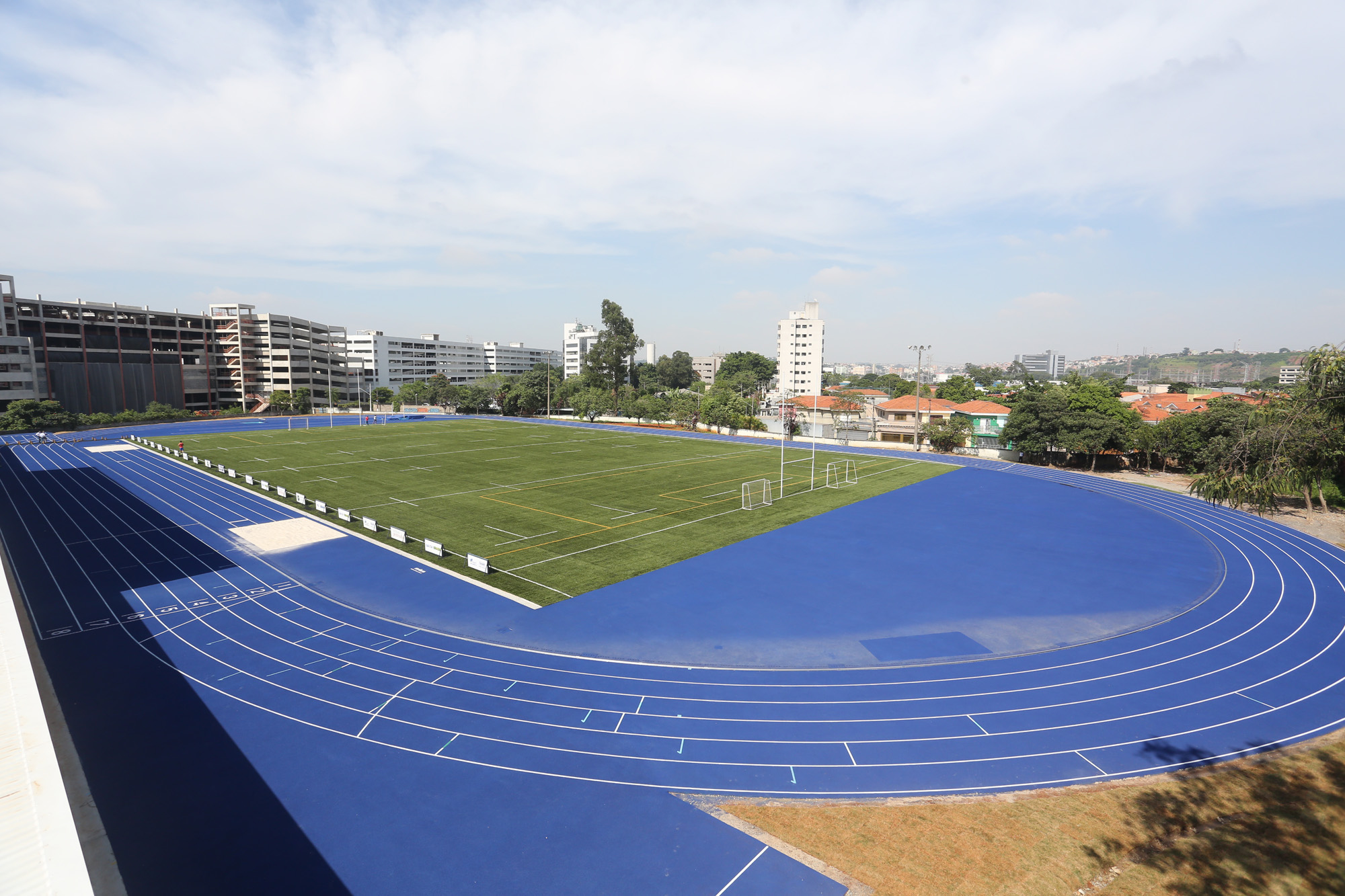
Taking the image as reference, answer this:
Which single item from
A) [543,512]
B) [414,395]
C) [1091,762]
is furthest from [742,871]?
[414,395]

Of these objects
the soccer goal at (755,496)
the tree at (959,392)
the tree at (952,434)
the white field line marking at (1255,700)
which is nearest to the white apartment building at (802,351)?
Answer: the tree at (959,392)

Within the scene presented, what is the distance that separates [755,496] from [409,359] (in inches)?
5883

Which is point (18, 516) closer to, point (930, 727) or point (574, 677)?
point (574, 677)

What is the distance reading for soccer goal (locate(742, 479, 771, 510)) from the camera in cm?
3888

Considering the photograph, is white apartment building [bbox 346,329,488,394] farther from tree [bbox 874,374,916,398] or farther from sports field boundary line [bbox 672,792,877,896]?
sports field boundary line [bbox 672,792,877,896]

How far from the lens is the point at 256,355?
355 ft

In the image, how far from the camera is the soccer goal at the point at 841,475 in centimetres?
4675

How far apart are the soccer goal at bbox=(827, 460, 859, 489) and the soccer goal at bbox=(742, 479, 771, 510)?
5996 mm

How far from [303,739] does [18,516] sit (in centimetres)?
3458

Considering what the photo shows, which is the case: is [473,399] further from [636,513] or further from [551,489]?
[636,513]

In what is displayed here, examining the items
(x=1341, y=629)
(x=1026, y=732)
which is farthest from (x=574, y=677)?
(x=1341, y=629)

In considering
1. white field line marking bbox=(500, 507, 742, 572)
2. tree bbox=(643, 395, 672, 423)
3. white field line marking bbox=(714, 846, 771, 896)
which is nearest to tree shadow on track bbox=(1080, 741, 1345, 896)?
white field line marking bbox=(714, 846, 771, 896)

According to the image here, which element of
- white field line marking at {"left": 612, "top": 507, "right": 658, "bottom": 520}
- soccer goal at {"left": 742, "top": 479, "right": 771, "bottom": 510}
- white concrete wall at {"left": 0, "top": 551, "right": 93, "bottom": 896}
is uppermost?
white concrete wall at {"left": 0, "top": 551, "right": 93, "bottom": 896}

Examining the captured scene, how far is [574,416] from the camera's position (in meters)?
109
